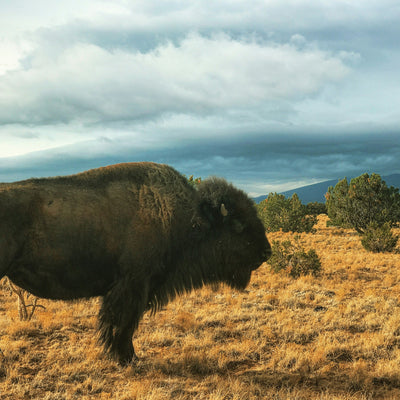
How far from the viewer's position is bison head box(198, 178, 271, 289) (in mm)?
5137

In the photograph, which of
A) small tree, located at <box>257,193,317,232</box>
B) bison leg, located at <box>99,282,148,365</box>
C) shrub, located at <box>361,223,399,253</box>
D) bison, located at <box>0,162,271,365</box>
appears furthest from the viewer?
small tree, located at <box>257,193,317,232</box>

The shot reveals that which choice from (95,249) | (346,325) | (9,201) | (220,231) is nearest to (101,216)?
(95,249)

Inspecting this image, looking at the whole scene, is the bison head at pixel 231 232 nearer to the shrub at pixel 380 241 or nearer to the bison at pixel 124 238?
the bison at pixel 124 238

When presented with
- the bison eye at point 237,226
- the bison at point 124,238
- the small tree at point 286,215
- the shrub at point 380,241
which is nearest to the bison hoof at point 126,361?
the bison at point 124,238

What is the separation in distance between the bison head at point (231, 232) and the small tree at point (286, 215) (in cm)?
2502

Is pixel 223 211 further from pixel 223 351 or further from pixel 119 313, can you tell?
pixel 223 351

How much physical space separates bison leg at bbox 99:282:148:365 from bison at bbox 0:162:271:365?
1 cm

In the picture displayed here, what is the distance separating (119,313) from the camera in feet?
15.2

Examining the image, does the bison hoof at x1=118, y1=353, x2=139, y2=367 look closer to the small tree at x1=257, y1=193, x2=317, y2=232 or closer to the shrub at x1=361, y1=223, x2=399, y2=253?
the shrub at x1=361, y1=223, x2=399, y2=253

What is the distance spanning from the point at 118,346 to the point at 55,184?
229 cm

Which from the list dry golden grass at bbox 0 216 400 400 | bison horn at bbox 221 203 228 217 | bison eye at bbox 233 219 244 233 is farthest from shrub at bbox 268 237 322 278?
bison horn at bbox 221 203 228 217

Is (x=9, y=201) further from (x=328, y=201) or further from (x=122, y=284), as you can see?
(x=328, y=201)

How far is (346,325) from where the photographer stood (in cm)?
746

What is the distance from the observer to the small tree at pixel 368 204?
25.2m
